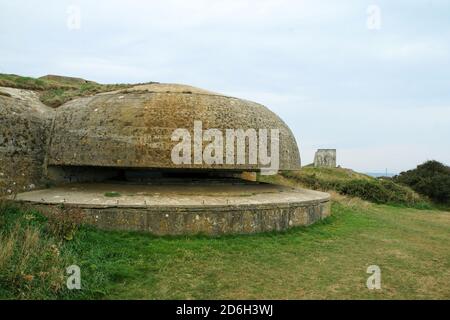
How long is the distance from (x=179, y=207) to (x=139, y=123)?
2.19 metres

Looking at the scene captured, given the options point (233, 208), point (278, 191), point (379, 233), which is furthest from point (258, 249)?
point (379, 233)

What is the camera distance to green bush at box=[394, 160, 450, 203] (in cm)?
2088

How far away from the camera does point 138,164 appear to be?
8.23m

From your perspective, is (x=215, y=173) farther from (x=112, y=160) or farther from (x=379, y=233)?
(x=379, y=233)

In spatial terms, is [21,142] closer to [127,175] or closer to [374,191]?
[127,175]

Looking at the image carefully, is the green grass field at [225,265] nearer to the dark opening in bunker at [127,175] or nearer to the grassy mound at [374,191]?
the dark opening in bunker at [127,175]

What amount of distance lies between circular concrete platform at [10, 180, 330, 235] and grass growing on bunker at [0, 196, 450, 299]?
0.23 m

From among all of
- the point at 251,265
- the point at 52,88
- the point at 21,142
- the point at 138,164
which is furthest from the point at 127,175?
the point at 251,265

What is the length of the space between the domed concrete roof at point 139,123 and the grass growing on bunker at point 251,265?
1802 millimetres

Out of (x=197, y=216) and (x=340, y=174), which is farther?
(x=340, y=174)

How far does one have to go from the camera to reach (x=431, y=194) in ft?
70.3

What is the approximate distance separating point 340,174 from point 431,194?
27.6 ft

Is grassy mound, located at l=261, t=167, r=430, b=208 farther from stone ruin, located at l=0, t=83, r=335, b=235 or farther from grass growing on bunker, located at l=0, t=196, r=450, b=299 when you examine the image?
grass growing on bunker, located at l=0, t=196, r=450, b=299

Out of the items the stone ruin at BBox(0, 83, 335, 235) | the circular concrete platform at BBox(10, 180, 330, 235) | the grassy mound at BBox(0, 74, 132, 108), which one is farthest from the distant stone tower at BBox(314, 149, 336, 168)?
the grassy mound at BBox(0, 74, 132, 108)
